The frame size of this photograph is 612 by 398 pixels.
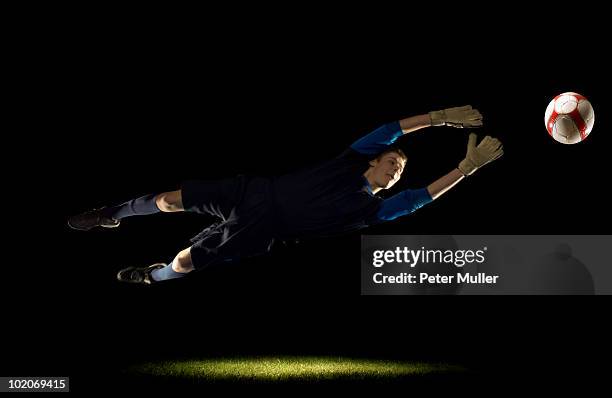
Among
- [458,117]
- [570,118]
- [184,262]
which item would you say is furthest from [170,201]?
[570,118]

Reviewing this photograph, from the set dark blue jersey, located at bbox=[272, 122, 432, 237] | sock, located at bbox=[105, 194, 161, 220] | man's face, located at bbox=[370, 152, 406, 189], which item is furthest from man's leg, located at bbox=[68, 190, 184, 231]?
man's face, located at bbox=[370, 152, 406, 189]

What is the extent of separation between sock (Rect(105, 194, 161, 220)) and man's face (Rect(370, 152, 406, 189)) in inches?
52.7

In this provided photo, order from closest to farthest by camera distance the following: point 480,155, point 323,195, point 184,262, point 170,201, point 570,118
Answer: point 480,155 < point 323,195 < point 170,201 < point 184,262 < point 570,118

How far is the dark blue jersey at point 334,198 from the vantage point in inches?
161

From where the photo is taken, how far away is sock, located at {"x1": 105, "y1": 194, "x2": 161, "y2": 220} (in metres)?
4.39

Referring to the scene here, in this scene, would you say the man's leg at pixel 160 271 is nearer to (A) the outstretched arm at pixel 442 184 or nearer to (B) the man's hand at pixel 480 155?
(A) the outstretched arm at pixel 442 184

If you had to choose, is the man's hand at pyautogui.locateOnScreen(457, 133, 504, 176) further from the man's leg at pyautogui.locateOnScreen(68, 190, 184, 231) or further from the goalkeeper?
the man's leg at pyautogui.locateOnScreen(68, 190, 184, 231)

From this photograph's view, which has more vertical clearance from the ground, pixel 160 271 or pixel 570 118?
pixel 570 118

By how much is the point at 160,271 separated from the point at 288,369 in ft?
3.52

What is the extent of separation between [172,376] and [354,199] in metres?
1.59

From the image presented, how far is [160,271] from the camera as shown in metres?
4.67

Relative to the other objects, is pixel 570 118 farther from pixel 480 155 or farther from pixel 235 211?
pixel 235 211

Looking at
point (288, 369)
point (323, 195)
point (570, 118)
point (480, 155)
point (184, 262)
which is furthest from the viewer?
point (288, 369)

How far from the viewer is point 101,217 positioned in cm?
462
